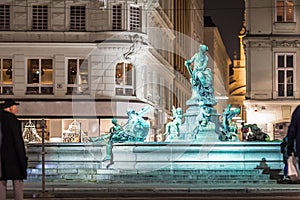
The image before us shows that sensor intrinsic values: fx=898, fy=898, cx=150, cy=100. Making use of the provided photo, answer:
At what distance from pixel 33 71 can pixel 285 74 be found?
1494 cm

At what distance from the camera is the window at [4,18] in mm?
49656

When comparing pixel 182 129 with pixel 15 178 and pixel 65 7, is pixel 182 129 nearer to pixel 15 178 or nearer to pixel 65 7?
pixel 65 7

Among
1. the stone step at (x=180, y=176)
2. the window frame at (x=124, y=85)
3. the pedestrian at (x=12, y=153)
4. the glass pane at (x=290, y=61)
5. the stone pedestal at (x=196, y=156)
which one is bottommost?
the stone step at (x=180, y=176)

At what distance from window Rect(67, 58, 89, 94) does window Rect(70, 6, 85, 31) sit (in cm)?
182

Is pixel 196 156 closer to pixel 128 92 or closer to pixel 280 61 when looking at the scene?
pixel 128 92

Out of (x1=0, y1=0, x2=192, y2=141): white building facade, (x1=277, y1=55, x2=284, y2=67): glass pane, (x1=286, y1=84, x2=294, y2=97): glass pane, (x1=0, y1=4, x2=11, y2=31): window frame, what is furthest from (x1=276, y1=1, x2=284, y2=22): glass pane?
(x1=0, y1=4, x2=11, y2=31): window frame

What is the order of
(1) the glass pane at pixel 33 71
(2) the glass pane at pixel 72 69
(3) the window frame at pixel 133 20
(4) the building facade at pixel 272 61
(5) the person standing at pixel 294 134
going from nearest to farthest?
(5) the person standing at pixel 294 134, (1) the glass pane at pixel 33 71, (2) the glass pane at pixel 72 69, (3) the window frame at pixel 133 20, (4) the building facade at pixel 272 61

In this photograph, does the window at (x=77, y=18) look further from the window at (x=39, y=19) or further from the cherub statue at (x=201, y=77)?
the cherub statue at (x=201, y=77)

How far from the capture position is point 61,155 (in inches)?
1237

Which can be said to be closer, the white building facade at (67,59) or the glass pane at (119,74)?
the white building facade at (67,59)

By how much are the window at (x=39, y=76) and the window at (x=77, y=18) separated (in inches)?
94.4

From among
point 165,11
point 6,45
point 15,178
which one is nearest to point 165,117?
point 165,11

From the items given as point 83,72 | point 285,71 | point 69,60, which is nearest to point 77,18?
point 69,60

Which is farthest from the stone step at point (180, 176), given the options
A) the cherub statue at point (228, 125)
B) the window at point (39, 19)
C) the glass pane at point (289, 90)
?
the glass pane at point (289, 90)
